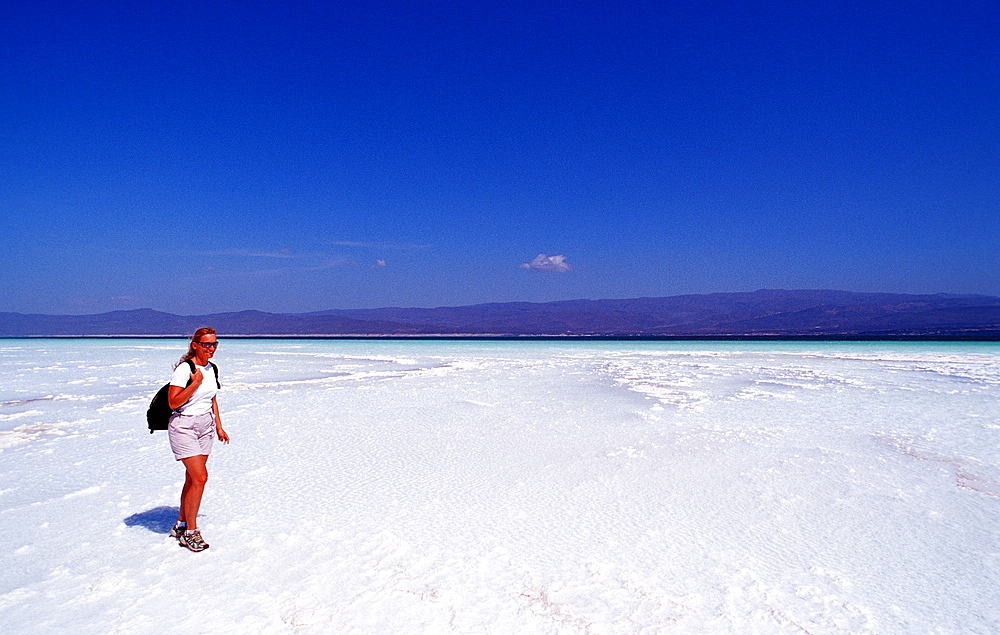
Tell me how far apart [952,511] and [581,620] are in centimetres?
300

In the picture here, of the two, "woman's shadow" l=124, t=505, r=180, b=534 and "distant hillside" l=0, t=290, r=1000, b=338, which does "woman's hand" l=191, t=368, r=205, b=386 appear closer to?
"woman's shadow" l=124, t=505, r=180, b=534

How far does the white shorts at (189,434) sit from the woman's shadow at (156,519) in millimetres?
699

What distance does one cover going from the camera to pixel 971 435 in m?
6.18

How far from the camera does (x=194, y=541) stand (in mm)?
3152

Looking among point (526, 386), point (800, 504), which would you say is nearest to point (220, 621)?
point (800, 504)

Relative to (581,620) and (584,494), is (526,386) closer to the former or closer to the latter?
(584,494)

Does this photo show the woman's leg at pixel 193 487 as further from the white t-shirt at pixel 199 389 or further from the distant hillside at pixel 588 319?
the distant hillside at pixel 588 319

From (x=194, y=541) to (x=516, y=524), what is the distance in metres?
1.85

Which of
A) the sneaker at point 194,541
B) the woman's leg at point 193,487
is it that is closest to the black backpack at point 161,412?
the woman's leg at point 193,487

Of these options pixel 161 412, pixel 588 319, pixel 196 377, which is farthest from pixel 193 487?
pixel 588 319

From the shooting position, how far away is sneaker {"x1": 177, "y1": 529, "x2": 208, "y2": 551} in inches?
124

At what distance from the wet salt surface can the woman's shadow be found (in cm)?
3

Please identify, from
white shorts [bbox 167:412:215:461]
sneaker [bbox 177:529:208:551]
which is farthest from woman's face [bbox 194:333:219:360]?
sneaker [bbox 177:529:208:551]

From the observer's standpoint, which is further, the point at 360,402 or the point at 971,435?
the point at 360,402
